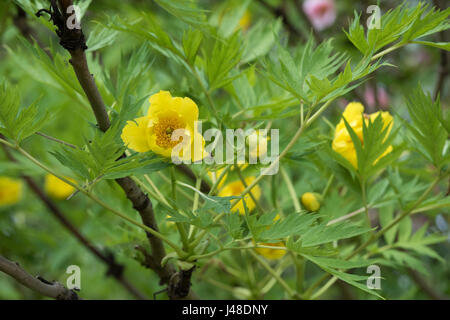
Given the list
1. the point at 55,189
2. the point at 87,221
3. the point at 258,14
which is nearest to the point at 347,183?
the point at 87,221

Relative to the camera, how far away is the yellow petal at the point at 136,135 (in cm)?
42

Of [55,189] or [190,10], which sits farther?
[55,189]

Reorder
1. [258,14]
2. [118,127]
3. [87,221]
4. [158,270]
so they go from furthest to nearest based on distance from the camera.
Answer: [258,14] < [87,221] < [158,270] < [118,127]

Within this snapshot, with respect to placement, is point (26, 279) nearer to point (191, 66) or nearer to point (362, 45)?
point (191, 66)

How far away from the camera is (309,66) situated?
490 millimetres

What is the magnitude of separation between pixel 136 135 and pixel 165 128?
30mm

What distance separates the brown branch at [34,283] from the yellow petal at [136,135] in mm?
149

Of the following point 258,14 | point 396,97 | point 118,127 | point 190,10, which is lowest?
point 118,127

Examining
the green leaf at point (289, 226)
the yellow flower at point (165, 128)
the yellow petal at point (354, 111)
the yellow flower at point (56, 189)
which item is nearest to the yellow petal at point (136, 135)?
the yellow flower at point (165, 128)

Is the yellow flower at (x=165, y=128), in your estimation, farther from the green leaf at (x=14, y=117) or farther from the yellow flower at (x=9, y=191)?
the yellow flower at (x=9, y=191)

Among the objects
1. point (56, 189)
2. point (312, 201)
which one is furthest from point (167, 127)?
point (56, 189)

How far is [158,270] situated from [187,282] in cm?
5

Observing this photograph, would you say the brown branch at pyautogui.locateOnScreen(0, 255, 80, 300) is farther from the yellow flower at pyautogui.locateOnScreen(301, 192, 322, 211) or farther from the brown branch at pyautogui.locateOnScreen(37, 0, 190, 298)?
the yellow flower at pyautogui.locateOnScreen(301, 192, 322, 211)

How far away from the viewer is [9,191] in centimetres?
113
